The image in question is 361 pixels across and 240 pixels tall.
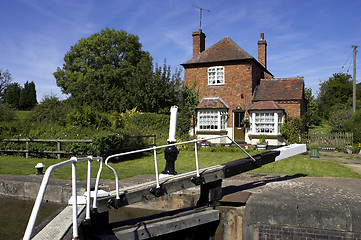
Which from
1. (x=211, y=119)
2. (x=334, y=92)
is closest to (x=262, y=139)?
(x=211, y=119)

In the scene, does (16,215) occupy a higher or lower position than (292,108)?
lower

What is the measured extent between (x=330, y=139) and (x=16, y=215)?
54.8 ft

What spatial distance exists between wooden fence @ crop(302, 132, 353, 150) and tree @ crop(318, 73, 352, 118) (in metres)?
31.0

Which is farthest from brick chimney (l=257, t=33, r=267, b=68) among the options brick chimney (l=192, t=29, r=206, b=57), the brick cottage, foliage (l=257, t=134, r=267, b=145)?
foliage (l=257, t=134, r=267, b=145)

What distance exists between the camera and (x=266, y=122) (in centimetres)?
1995

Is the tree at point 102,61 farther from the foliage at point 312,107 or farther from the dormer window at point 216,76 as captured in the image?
the foliage at point 312,107

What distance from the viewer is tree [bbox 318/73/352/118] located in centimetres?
4741

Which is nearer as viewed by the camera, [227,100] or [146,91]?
[227,100]

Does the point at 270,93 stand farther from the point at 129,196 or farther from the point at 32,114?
the point at 32,114

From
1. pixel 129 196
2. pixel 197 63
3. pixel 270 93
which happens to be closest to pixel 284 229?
pixel 129 196

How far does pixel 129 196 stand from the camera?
5.41m

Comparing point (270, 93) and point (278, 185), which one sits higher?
point (270, 93)

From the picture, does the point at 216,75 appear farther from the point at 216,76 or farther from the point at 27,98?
the point at 27,98

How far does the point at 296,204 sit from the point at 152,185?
8.36ft
